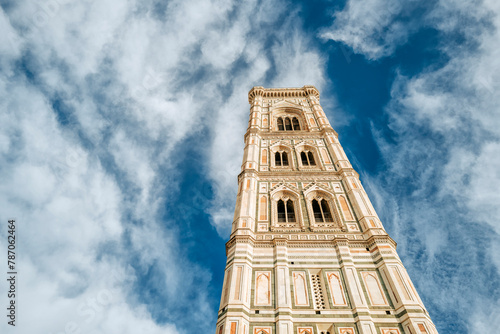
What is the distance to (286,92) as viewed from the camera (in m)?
30.2

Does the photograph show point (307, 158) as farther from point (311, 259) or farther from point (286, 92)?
point (286, 92)

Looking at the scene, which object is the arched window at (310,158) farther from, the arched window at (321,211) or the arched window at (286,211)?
the arched window at (286,211)

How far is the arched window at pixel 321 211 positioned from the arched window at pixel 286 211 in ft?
3.23

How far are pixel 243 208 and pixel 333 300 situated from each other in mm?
5514

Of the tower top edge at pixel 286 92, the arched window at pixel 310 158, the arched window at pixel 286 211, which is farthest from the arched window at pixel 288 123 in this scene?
the arched window at pixel 286 211

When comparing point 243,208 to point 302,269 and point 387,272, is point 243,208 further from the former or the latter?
point 387,272

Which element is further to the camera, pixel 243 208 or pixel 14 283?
pixel 243 208

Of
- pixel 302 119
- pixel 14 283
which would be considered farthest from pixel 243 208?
pixel 302 119

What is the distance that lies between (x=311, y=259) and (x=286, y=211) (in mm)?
3219

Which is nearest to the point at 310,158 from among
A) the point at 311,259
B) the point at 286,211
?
the point at 286,211

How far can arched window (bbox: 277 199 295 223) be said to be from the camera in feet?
48.6

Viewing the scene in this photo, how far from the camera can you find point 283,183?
16.8 meters

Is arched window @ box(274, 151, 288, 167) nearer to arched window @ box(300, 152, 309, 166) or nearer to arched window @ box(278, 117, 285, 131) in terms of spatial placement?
arched window @ box(300, 152, 309, 166)

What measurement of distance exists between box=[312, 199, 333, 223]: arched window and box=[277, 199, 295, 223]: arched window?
983 millimetres
